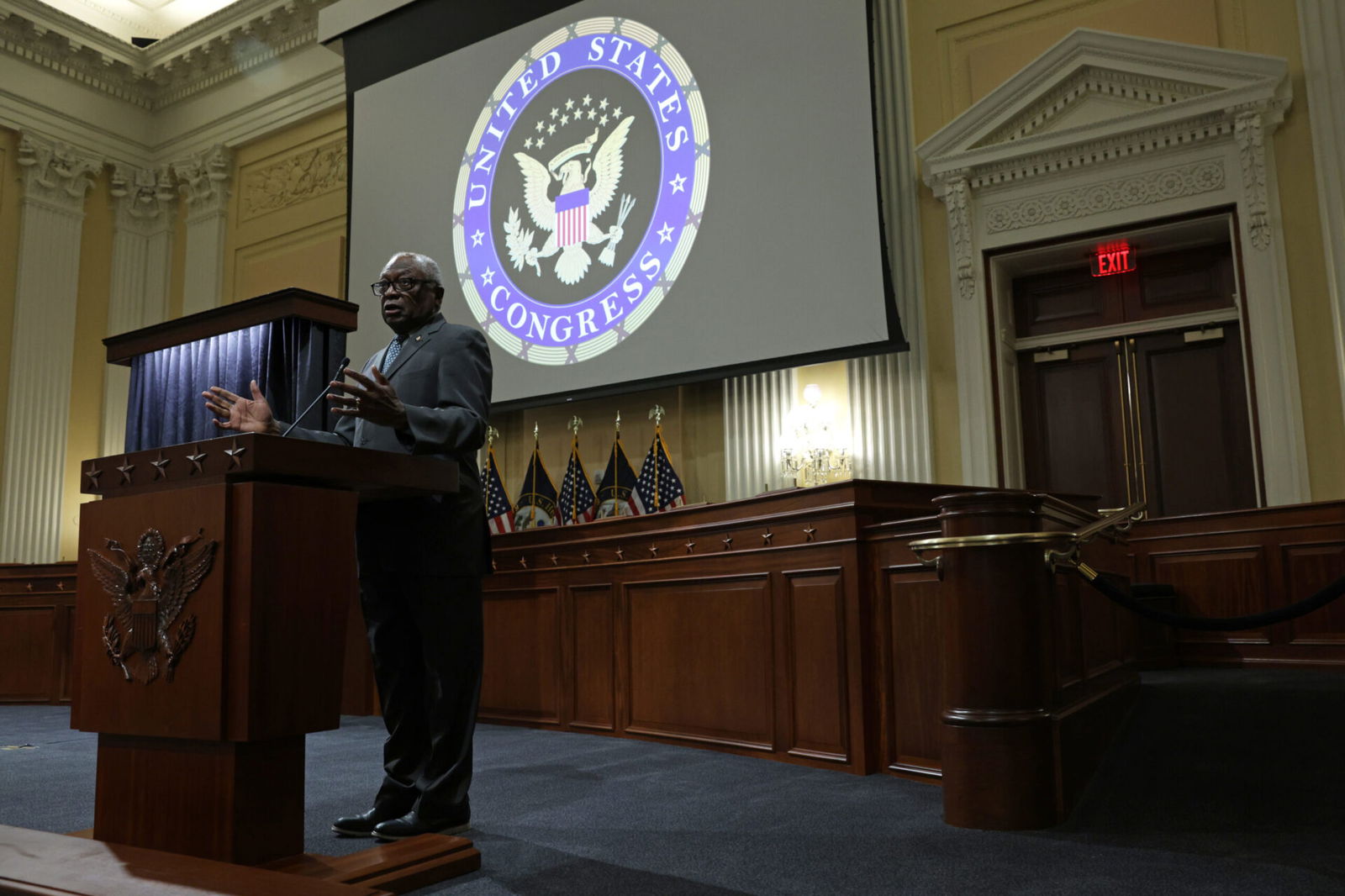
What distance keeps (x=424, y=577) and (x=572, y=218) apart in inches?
208

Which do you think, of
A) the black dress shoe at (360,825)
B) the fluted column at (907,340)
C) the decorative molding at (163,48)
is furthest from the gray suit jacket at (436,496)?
the decorative molding at (163,48)

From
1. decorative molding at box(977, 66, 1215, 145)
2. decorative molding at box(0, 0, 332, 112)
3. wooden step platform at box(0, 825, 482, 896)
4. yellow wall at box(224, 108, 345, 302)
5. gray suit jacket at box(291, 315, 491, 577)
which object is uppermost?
decorative molding at box(0, 0, 332, 112)

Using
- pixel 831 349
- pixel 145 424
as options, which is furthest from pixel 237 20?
pixel 831 349

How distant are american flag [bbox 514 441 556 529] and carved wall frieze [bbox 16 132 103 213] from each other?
5.62m

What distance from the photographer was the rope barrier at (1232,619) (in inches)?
90.7

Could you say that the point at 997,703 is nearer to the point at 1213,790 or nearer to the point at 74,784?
the point at 1213,790

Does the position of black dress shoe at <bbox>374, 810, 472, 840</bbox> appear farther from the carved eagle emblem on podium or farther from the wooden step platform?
the carved eagle emblem on podium

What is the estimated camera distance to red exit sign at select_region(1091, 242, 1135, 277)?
646 centimetres

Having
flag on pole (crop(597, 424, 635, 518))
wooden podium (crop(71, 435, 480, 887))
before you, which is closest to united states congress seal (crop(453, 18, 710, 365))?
flag on pole (crop(597, 424, 635, 518))

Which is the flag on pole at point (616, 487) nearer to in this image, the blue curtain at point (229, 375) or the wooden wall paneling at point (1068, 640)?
the blue curtain at point (229, 375)

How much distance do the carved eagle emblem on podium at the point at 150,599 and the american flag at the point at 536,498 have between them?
19.7ft

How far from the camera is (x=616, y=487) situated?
296 inches

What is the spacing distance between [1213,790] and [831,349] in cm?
376

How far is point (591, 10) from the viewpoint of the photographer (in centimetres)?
744
